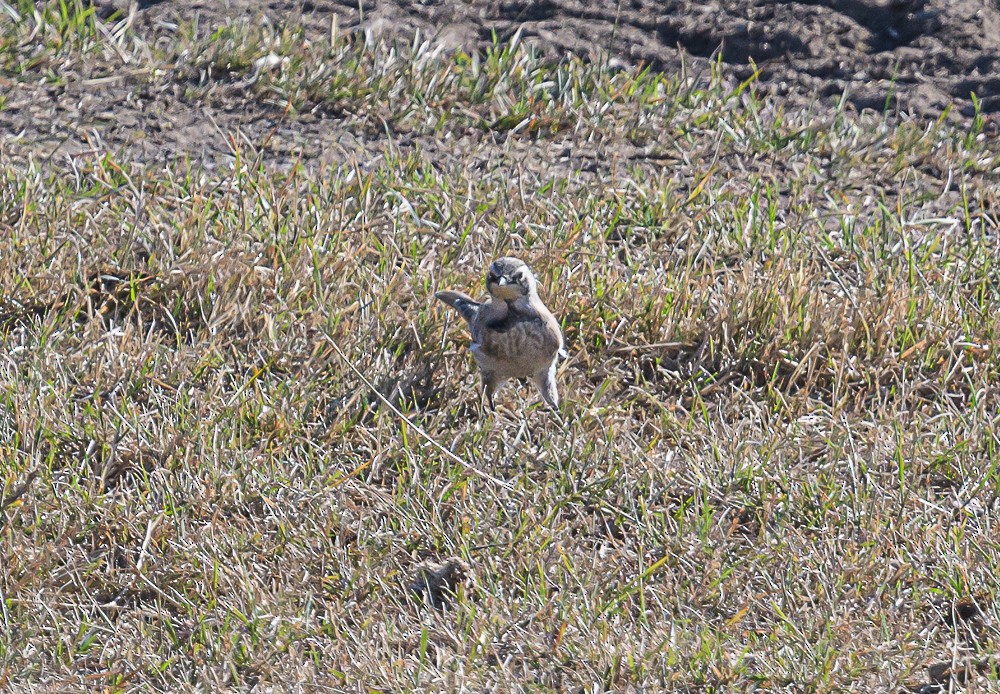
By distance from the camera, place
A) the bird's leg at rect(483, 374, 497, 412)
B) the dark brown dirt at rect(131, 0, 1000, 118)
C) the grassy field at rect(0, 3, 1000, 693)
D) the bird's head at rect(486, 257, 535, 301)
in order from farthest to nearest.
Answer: the dark brown dirt at rect(131, 0, 1000, 118) → the bird's leg at rect(483, 374, 497, 412) → the bird's head at rect(486, 257, 535, 301) → the grassy field at rect(0, 3, 1000, 693)

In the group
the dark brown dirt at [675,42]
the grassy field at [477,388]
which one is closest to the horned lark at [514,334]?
→ the grassy field at [477,388]

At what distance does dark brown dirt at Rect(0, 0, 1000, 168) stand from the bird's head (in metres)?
1.94

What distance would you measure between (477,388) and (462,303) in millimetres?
331

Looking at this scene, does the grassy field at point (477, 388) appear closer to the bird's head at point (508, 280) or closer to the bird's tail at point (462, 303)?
the bird's tail at point (462, 303)

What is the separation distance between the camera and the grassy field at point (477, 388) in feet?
12.8

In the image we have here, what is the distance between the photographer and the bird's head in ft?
15.0

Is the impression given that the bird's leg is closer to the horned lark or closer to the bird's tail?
the horned lark

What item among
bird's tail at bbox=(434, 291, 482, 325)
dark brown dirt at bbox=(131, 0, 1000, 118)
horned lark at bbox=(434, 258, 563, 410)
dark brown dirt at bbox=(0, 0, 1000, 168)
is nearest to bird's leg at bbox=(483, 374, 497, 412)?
horned lark at bbox=(434, 258, 563, 410)

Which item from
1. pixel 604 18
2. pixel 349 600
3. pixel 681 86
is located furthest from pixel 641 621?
pixel 604 18

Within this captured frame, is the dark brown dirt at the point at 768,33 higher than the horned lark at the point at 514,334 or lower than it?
higher

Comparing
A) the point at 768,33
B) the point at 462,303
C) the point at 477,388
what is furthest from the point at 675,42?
the point at 477,388

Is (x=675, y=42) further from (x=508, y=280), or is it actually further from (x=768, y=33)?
(x=508, y=280)

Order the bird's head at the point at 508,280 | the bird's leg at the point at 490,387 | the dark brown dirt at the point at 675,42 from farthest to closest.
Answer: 1. the dark brown dirt at the point at 675,42
2. the bird's leg at the point at 490,387
3. the bird's head at the point at 508,280

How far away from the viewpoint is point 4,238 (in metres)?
5.36
